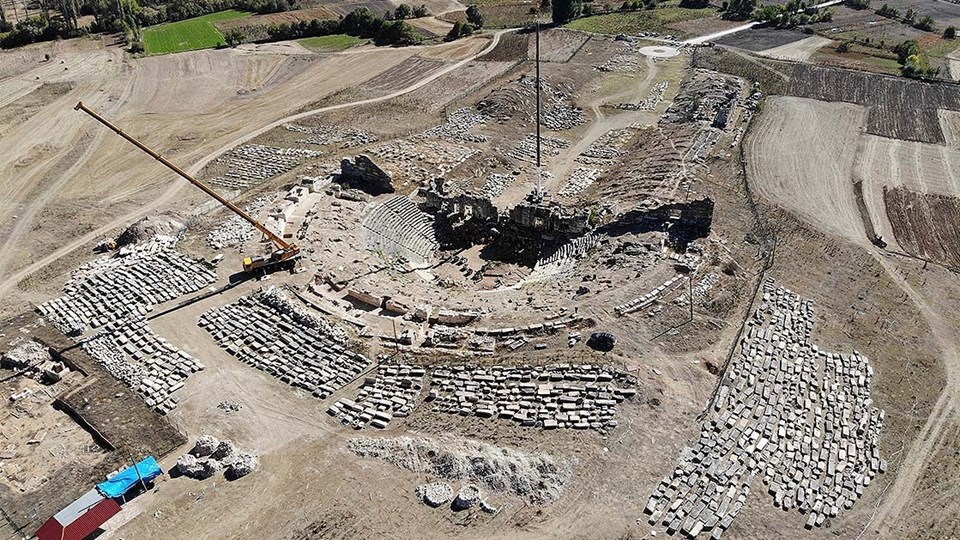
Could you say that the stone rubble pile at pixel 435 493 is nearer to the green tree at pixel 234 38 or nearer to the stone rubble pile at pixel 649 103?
the stone rubble pile at pixel 649 103

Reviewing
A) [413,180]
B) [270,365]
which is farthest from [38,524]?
[413,180]

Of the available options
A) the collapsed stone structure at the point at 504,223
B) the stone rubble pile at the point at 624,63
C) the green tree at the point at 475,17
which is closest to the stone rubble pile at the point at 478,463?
the collapsed stone structure at the point at 504,223

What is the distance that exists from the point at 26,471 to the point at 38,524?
16.6 feet

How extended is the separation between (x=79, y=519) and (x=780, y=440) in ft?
126

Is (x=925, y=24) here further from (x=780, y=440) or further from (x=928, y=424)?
(x=780, y=440)

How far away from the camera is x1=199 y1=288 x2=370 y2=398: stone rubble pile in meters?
42.8

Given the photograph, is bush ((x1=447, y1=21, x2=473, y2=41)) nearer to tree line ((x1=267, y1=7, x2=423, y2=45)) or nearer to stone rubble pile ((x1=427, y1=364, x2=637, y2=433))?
tree line ((x1=267, y1=7, x2=423, y2=45))

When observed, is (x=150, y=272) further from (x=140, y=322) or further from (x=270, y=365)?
(x=270, y=365)

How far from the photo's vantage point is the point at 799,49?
365 feet

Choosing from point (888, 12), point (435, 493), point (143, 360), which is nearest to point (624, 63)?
point (888, 12)

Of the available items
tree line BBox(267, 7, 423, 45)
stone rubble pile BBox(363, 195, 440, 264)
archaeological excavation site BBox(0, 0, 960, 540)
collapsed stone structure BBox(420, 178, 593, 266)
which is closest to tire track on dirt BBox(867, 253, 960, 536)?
archaeological excavation site BBox(0, 0, 960, 540)

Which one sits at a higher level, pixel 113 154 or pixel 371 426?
pixel 113 154

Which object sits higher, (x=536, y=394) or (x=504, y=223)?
(x=504, y=223)

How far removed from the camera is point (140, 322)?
4812cm
